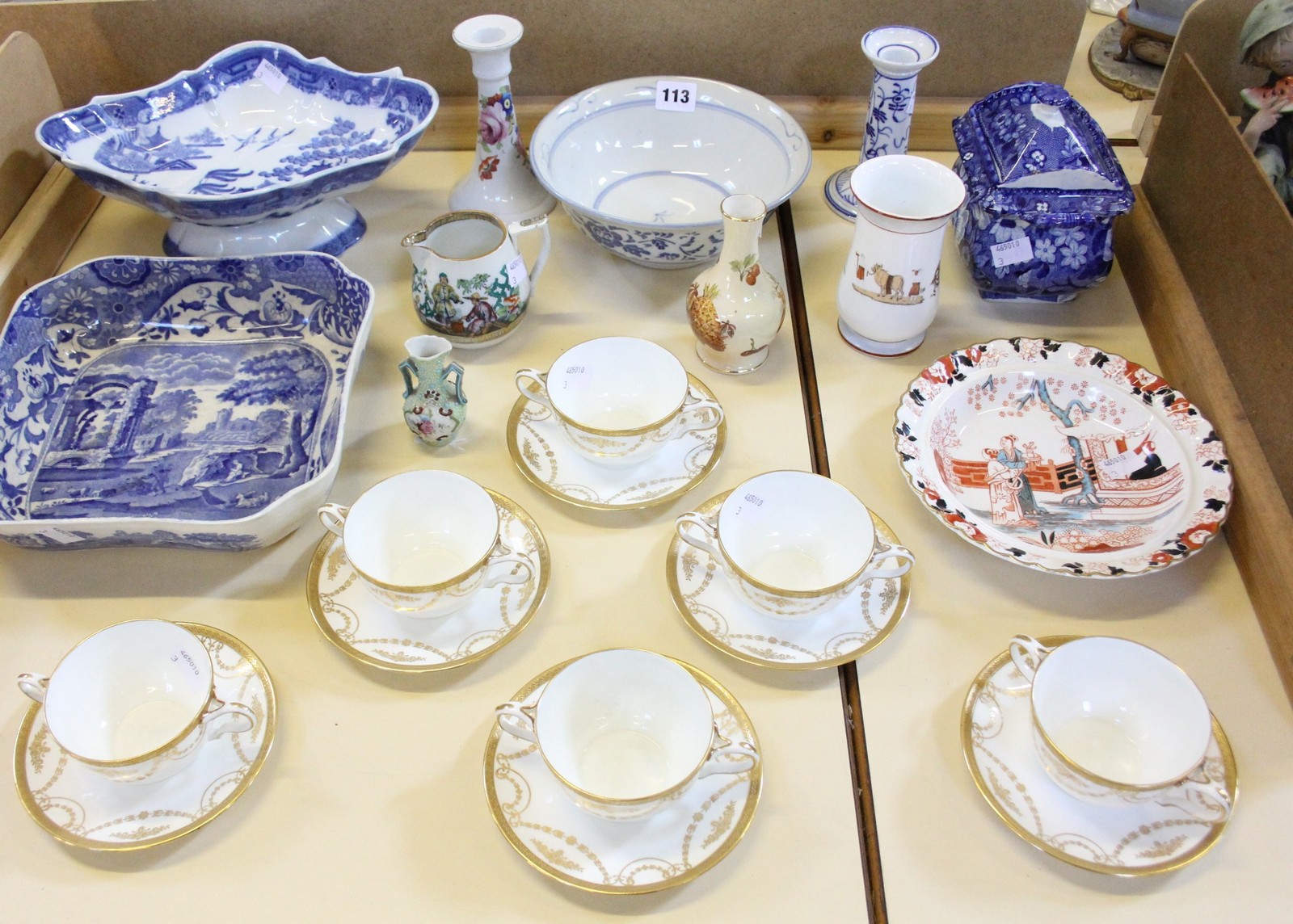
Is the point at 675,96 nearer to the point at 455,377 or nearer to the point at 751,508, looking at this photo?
the point at 455,377

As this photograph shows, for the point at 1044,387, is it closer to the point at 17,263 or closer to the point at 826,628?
the point at 826,628

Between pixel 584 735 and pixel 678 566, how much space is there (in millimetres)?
211

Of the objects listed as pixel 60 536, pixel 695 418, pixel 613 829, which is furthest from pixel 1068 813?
pixel 60 536

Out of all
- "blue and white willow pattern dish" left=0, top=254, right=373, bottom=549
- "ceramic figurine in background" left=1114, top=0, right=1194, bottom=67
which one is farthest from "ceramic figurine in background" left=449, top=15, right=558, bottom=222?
"ceramic figurine in background" left=1114, top=0, right=1194, bottom=67

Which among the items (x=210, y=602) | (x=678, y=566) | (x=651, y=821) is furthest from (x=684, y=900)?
(x=210, y=602)

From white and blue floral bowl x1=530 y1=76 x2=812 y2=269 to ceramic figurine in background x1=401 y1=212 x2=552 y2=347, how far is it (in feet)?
0.53

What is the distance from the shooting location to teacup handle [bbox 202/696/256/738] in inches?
32.0

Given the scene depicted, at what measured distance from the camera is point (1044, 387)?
1.15 metres

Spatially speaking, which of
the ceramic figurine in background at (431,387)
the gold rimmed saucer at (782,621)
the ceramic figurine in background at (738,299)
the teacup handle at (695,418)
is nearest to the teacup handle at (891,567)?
the gold rimmed saucer at (782,621)

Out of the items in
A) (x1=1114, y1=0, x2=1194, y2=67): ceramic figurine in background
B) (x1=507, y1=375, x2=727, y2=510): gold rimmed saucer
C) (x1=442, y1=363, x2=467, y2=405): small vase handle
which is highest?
(x1=1114, y1=0, x2=1194, y2=67): ceramic figurine in background

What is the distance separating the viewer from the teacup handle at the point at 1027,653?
2.83ft

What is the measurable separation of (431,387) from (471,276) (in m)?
0.16

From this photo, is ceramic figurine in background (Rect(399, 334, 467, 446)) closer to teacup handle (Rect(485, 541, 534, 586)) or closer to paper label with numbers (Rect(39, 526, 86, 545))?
teacup handle (Rect(485, 541, 534, 586))

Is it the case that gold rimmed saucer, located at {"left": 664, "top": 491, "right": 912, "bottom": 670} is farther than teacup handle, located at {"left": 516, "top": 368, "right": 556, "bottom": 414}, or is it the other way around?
teacup handle, located at {"left": 516, "top": 368, "right": 556, "bottom": 414}
